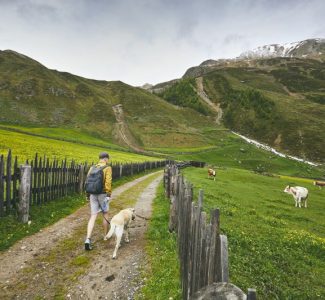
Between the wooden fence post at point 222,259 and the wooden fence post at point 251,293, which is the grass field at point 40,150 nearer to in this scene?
the wooden fence post at point 222,259

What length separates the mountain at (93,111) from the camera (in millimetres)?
123481

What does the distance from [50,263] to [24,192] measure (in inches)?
192

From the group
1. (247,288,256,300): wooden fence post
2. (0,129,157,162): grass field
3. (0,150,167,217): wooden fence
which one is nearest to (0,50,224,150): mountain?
(0,129,157,162): grass field

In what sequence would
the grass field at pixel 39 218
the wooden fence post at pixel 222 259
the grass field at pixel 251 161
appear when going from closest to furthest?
the wooden fence post at pixel 222 259, the grass field at pixel 39 218, the grass field at pixel 251 161

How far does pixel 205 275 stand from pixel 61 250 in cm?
656

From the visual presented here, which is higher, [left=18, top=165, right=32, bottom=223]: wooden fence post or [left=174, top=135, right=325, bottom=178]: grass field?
[left=18, top=165, right=32, bottom=223]: wooden fence post

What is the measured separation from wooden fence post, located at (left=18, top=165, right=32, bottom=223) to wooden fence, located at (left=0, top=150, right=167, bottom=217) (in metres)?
0.10

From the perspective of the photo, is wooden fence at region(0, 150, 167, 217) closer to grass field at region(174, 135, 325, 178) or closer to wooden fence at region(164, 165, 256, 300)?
wooden fence at region(164, 165, 256, 300)

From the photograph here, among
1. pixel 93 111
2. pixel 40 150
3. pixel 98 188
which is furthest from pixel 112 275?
pixel 93 111

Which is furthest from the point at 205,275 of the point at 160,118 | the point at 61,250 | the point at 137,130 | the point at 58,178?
the point at 160,118

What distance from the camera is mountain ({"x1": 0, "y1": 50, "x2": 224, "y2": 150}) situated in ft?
405

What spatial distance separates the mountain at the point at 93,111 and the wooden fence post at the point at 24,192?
97.4 metres

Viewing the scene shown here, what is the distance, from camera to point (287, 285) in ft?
26.6

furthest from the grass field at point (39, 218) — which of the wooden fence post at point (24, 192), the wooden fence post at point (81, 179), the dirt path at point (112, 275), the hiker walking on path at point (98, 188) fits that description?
the dirt path at point (112, 275)
